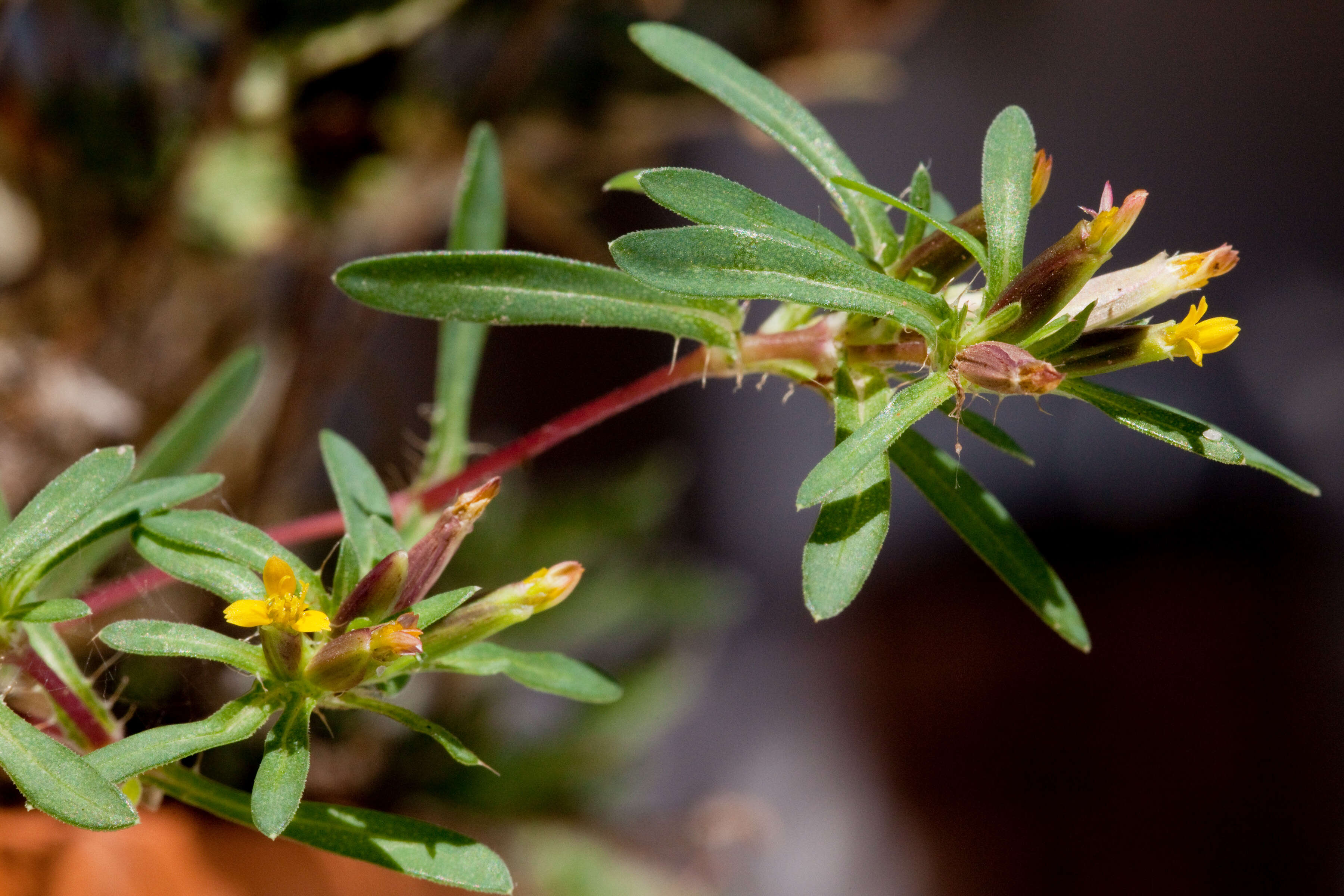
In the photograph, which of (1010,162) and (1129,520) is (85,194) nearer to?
(1010,162)

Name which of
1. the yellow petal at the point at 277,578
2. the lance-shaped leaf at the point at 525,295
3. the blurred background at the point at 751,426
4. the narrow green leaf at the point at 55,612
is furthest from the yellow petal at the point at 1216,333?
the blurred background at the point at 751,426

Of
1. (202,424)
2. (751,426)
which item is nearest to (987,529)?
(202,424)

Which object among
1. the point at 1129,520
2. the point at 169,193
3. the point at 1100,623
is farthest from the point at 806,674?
the point at 169,193

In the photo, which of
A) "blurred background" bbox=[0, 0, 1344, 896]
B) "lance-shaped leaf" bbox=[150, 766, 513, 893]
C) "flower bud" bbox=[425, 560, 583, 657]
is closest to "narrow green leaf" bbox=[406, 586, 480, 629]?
"flower bud" bbox=[425, 560, 583, 657]

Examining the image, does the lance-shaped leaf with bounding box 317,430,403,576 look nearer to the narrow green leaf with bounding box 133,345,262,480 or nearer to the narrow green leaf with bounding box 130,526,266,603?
the narrow green leaf with bounding box 130,526,266,603

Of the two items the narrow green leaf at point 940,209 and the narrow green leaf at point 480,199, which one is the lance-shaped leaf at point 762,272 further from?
the narrow green leaf at point 480,199

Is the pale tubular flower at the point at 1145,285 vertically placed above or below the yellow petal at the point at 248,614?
above
